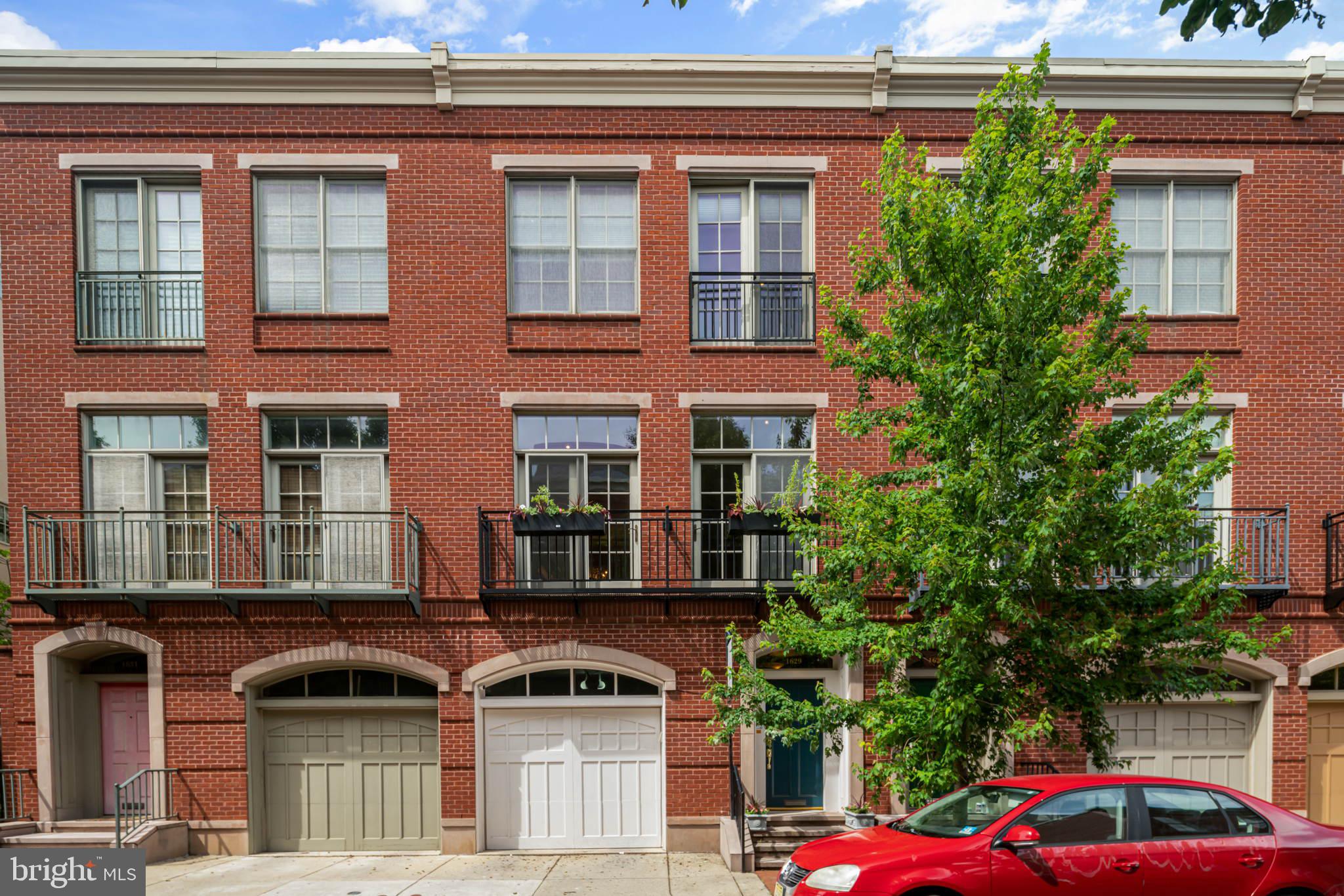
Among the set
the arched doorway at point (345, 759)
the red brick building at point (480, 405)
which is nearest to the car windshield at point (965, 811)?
the red brick building at point (480, 405)

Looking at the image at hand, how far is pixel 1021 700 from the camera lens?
764 cm

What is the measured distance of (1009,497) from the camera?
7.43m

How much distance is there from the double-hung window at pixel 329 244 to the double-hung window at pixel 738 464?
5.11 metres

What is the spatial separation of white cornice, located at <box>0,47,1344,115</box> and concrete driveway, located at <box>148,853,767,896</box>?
1020cm

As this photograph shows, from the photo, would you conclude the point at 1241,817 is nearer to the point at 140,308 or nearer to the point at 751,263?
the point at 751,263

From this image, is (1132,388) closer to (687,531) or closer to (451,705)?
(687,531)

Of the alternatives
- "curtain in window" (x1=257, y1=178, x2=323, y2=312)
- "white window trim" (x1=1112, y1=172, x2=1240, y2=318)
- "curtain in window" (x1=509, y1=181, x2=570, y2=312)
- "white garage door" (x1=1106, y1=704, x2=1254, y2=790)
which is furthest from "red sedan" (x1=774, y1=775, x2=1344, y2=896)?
"curtain in window" (x1=257, y1=178, x2=323, y2=312)

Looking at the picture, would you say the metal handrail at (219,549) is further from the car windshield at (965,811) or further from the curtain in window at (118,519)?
the car windshield at (965,811)

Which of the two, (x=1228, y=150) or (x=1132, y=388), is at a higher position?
(x=1228, y=150)

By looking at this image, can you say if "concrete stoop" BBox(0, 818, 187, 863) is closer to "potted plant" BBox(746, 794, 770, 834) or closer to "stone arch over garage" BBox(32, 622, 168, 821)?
"stone arch over garage" BBox(32, 622, 168, 821)

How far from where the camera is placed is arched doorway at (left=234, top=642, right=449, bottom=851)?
11.2m

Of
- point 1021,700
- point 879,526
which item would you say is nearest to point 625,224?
point 879,526

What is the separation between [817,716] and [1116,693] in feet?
9.24

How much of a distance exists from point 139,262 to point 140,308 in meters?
0.69
